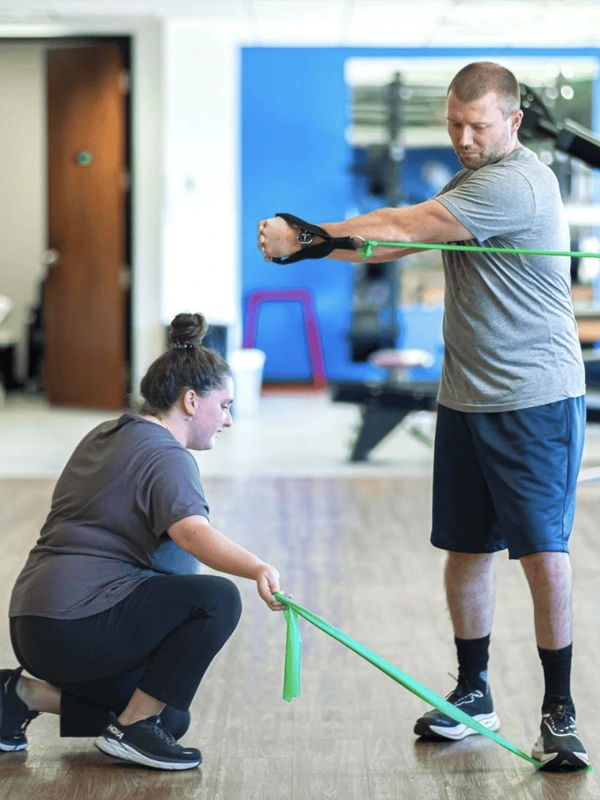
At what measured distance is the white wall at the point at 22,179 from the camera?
10180mm

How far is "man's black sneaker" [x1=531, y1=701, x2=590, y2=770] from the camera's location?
2326 millimetres

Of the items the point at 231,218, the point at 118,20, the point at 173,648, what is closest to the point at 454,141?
the point at 173,648

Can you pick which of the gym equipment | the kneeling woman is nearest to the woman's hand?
the gym equipment

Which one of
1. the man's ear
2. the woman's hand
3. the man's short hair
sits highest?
the man's short hair

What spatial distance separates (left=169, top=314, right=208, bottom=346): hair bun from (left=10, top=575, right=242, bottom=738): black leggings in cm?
47

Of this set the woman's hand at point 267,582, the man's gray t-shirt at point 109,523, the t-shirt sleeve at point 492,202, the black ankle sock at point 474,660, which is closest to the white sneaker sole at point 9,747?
the man's gray t-shirt at point 109,523

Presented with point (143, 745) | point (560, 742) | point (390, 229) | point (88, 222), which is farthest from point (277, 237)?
point (88, 222)

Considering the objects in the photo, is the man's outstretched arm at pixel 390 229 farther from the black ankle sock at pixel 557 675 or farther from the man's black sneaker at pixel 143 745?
the man's black sneaker at pixel 143 745

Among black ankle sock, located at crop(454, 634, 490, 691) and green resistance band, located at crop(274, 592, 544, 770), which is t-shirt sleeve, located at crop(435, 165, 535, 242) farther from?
black ankle sock, located at crop(454, 634, 490, 691)

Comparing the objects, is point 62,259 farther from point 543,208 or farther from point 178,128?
point 543,208

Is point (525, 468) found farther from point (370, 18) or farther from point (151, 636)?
point (370, 18)

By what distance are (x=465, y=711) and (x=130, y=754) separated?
75 cm

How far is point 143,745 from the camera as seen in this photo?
90.6 inches

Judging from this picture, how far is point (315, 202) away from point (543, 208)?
7.67 meters
